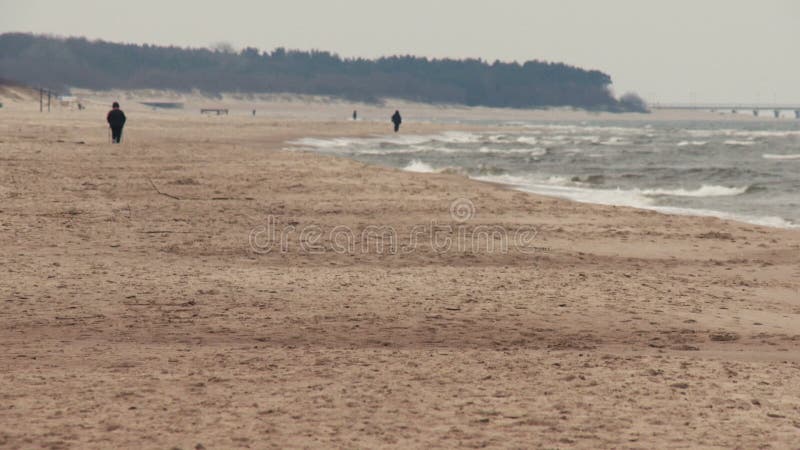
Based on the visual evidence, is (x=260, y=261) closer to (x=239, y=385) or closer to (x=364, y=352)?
(x=364, y=352)

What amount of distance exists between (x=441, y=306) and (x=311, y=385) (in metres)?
2.42

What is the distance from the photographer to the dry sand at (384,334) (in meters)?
5.13

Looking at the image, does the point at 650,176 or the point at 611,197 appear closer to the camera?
the point at 611,197

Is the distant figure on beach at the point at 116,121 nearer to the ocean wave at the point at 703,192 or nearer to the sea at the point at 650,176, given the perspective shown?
the sea at the point at 650,176

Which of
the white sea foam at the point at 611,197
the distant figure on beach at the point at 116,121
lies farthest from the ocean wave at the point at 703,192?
the distant figure on beach at the point at 116,121

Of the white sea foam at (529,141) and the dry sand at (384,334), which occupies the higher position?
A: the white sea foam at (529,141)

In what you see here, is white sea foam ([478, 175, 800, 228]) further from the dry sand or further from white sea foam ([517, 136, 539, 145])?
white sea foam ([517, 136, 539, 145])

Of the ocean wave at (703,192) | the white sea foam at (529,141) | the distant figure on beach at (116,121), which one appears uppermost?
the distant figure on beach at (116,121)

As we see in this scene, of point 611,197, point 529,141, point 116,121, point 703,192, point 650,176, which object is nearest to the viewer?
point 611,197

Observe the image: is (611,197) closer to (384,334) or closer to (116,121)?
(384,334)

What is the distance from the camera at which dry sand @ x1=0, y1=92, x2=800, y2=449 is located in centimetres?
513

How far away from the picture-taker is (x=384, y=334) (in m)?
7.13

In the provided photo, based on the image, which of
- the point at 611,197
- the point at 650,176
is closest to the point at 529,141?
the point at 650,176

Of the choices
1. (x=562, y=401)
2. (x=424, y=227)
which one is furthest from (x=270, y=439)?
(x=424, y=227)
